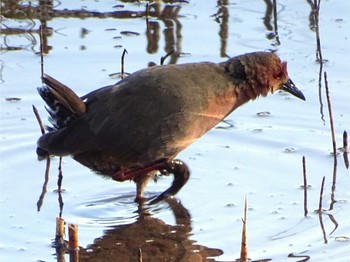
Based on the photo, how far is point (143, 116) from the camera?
23.4 feet

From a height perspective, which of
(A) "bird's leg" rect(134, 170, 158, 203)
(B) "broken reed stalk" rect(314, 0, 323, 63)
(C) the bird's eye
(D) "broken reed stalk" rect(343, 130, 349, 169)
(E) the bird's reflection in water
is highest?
(C) the bird's eye

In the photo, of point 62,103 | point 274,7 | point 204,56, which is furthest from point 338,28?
point 62,103

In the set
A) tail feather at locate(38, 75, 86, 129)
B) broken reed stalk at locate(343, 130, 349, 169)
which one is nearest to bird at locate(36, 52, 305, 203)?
tail feather at locate(38, 75, 86, 129)

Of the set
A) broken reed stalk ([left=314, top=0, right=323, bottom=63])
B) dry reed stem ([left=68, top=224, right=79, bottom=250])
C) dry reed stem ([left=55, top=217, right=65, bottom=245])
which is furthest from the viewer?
broken reed stalk ([left=314, top=0, right=323, bottom=63])

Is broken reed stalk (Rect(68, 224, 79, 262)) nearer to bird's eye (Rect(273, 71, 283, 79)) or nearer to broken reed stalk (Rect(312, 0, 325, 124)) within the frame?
bird's eye (Rect(273, 71, 283, 79))

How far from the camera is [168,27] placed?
33.4 ft

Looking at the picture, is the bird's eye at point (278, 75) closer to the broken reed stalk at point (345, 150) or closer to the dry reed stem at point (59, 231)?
the broken reed stalk at point (345, 150)

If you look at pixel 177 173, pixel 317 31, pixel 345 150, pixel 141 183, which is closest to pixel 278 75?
pixel 345 150

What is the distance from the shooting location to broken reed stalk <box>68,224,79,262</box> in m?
6.27

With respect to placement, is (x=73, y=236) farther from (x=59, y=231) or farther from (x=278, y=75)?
(x=278, y=75)

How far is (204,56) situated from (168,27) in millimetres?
753

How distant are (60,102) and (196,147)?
1.48 metres

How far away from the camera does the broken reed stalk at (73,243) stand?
6.27m

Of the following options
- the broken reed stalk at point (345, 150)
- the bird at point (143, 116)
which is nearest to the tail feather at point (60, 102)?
the bird at point (143, 116)
